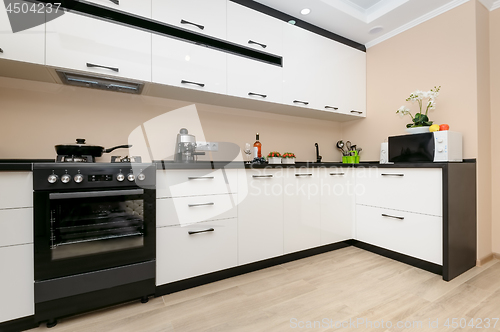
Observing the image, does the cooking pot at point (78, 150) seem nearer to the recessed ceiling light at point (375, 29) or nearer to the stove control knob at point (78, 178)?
the stove control knob at point (78, 178)

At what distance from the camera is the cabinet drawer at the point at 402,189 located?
6.55 ft

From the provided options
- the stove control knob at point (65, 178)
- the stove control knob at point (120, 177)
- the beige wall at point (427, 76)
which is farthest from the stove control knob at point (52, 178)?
the beige wall at point (427, 76)

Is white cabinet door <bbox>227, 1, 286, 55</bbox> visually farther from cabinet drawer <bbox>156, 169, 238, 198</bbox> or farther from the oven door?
the oven door

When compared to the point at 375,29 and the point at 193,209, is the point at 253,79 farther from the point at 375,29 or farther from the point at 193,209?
the point at 375,29

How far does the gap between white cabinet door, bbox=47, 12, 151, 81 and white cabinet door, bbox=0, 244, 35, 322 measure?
1.15 metres

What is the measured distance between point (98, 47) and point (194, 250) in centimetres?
157

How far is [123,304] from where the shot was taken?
1.59 meters

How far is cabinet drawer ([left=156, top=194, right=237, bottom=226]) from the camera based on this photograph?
5.49 feet

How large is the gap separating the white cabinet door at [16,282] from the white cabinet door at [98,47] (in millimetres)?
1148

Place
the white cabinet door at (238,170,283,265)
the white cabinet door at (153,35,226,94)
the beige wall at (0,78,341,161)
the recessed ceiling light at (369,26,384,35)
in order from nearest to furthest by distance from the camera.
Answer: the beige wall at (0,78,341,161) → the white cabinet door at (153,35,226,94) → the white cabinet door at (238,170,283,265) → the recessed ceiling light at (369,26,384,35)

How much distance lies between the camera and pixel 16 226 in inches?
51.2

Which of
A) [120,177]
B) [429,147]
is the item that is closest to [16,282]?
[120,177]

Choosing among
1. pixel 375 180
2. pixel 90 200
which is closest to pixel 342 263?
pixel 375 180

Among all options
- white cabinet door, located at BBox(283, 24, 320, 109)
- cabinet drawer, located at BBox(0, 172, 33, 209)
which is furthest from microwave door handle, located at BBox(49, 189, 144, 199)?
white cabinet door, located at BBox(283, 24, 320, 109)
